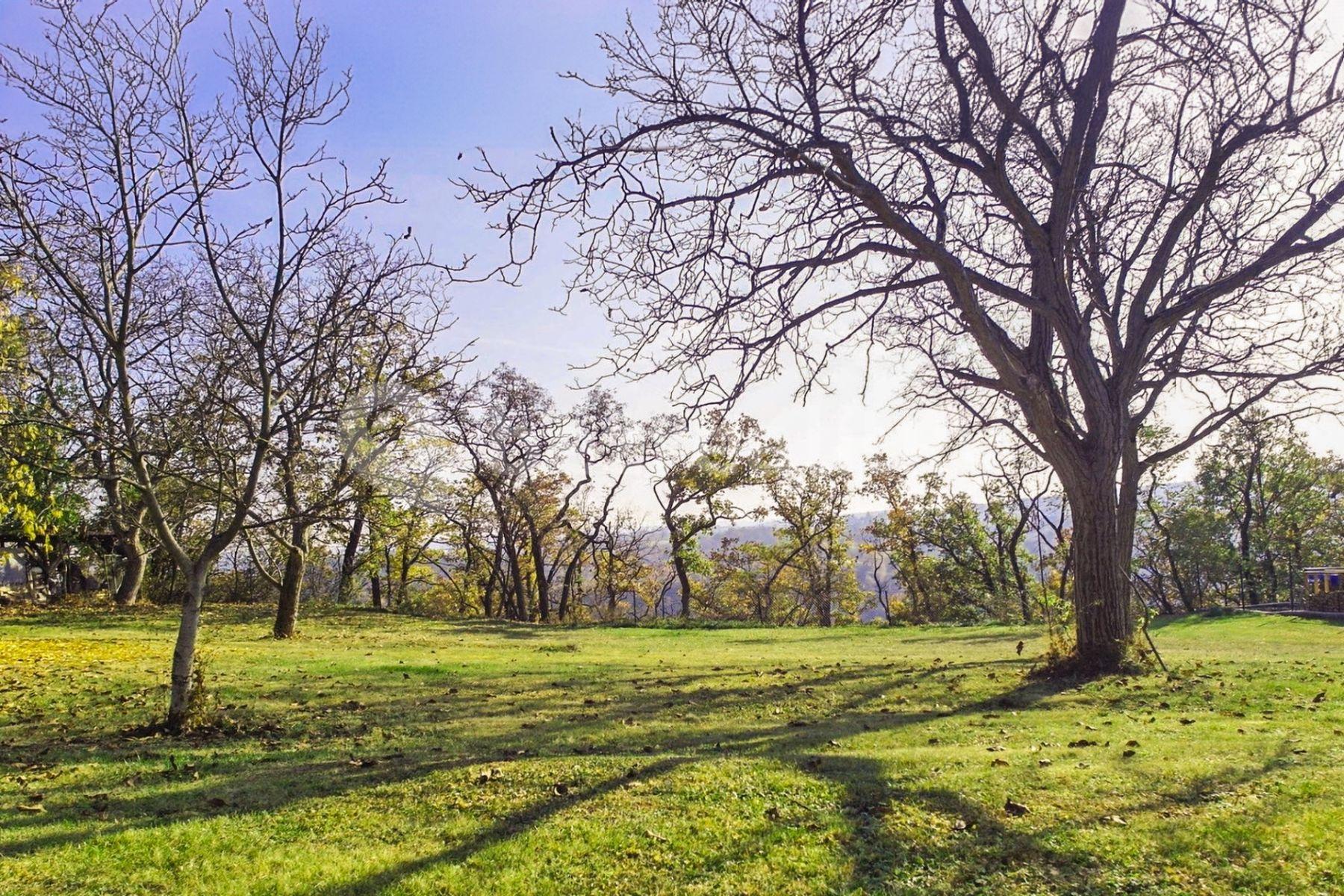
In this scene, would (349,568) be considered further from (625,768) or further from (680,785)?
(680,785)

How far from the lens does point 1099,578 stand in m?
10.2

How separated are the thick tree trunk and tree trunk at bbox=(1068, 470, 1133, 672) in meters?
10.1

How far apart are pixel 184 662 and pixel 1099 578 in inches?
409

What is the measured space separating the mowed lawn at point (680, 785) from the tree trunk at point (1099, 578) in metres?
0.58

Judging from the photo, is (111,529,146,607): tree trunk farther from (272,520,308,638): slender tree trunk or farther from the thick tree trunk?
the thick tree trunk

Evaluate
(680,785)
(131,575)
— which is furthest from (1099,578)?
(131,575)

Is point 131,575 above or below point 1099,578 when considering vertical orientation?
above

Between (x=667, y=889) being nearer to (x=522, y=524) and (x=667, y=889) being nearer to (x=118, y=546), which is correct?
(x=118, y=546)

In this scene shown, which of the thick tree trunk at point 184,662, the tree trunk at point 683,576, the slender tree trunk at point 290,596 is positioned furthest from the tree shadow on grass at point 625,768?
the tree trunk at point 683,576

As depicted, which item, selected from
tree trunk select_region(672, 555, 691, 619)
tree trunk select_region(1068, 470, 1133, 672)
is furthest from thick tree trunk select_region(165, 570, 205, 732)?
tree trunk select_region(672, 555, 691, 619)

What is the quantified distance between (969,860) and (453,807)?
9.94ft

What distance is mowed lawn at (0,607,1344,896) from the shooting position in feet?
12.8

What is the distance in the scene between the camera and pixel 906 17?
895cm

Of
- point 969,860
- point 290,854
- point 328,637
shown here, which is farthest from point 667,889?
Result: point 328,637
